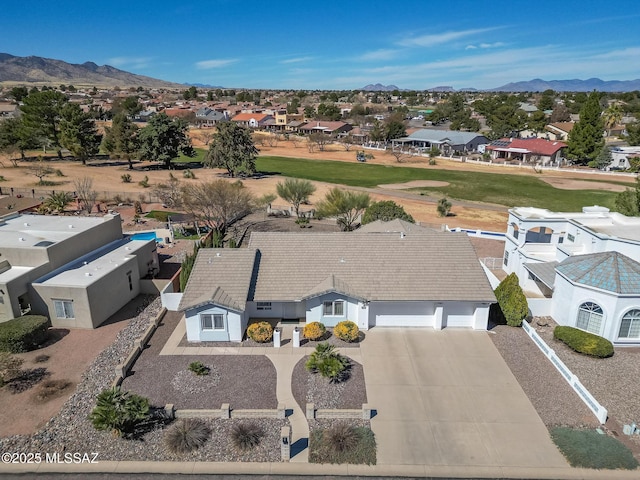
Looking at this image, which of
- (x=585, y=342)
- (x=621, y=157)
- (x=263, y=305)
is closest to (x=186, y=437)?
(x=263, y=305)

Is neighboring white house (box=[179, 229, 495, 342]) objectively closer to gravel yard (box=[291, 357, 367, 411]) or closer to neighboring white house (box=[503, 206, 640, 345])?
gravel yard (box=[291, 357, 367, 411])

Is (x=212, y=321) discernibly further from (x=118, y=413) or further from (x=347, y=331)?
(x=118, y=413)

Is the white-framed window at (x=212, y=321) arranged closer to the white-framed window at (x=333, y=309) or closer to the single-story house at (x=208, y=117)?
the white-framed window at (x=333, y=309)

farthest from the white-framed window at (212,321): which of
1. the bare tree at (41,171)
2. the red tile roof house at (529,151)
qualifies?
the red tile roof house at (529,151)

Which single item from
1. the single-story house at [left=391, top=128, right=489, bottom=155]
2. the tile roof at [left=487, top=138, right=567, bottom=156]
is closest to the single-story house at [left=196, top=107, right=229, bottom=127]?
the single-story house at [left=391, top=128, right=489, bottom=155]

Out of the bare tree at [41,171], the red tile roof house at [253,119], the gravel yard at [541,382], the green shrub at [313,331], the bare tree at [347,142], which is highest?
the red tile roof house at [253,119]

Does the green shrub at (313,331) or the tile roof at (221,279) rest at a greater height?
the tile roof at (221,279)
